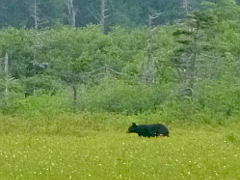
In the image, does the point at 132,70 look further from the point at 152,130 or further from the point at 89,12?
the point at 89,12

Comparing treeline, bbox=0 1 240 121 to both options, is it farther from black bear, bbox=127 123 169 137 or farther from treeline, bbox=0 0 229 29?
treeline, bbox=0 0 229 29

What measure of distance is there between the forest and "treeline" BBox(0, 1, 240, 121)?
7cm

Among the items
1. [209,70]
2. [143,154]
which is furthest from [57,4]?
[143,154]

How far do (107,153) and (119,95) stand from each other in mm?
14759

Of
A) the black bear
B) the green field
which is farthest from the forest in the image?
the black bear

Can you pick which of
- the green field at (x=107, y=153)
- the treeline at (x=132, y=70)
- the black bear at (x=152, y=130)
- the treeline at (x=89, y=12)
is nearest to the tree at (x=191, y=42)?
the treeline at (x=132, y=70)

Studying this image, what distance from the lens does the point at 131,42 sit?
48.7m

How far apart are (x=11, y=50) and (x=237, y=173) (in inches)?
1392

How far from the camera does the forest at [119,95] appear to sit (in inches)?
544

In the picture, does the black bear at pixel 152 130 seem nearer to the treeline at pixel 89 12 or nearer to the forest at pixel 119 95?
the forest at pixel 119 95

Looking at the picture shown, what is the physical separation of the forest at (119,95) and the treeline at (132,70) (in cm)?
7

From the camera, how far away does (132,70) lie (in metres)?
39.6

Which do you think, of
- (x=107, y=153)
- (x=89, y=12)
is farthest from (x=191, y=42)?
(x=89, y=12)

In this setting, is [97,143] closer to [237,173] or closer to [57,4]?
[237,173]
